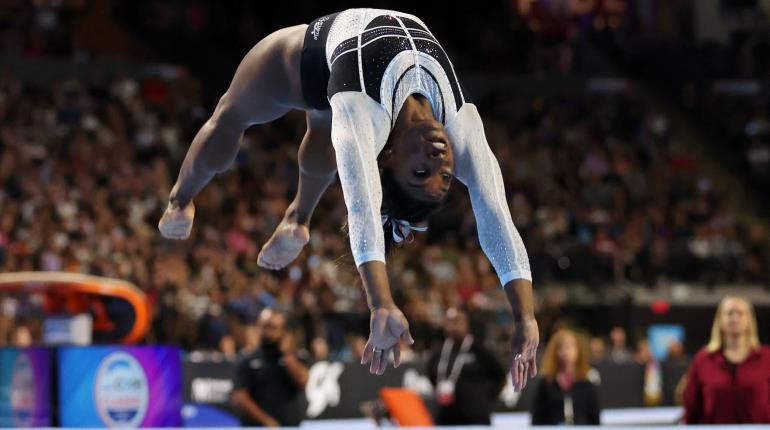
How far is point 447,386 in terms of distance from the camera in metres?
7.83

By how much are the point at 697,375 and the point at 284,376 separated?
8.48 feet

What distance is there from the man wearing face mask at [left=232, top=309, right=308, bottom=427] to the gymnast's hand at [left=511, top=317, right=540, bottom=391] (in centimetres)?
317

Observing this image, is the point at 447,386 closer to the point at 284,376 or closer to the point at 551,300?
the point at 284,376

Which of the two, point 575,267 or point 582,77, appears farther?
point 582,77

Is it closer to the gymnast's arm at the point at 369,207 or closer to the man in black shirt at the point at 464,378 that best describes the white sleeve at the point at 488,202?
the gymnast's arm at the point at 369,207

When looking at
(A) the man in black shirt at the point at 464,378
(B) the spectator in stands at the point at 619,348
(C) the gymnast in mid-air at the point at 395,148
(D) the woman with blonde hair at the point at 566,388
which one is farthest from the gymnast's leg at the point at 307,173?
(B) the spectator in stands at the point at 619,348

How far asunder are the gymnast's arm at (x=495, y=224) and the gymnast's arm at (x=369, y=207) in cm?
32

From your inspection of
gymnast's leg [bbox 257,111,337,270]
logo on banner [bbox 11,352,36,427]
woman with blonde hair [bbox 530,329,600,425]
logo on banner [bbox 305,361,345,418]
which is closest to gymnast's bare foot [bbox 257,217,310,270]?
gymnast's leg [bbox 257,111,337,270]

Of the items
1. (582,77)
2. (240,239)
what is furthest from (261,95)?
(582,77)

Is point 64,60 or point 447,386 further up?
point 64,60

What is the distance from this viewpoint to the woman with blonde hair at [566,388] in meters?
7.13

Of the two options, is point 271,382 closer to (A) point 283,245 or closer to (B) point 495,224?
(A) point 283,245

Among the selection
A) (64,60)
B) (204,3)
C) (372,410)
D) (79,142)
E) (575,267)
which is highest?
(204,3)

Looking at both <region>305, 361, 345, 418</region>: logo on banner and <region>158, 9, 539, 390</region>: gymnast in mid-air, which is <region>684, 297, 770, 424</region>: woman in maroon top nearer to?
<region>158, 9, 539, 390</region>: gymnast in mid-air
